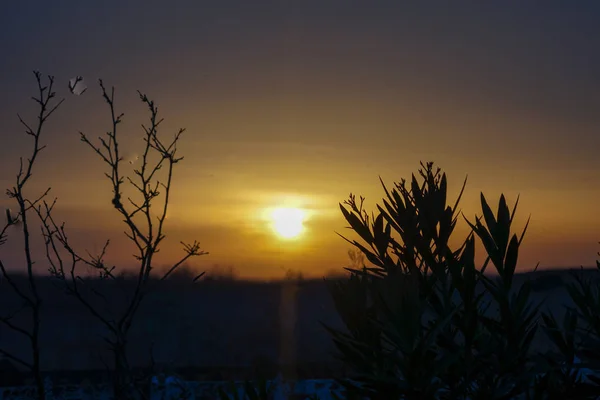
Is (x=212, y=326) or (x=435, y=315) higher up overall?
(x=435, y=315)

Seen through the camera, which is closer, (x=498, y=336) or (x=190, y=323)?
(x=498, y=336)

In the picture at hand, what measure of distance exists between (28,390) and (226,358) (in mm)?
30305

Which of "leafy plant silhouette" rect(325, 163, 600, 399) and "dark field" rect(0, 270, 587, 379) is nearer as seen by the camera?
"leafy plant silhouette" rect(325, 163, 600, 399)

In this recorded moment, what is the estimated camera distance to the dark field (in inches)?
1517

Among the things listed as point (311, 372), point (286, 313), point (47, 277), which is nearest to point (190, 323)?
point (286, 313)

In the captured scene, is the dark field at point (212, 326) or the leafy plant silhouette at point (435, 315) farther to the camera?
the dark field at point (212, 326)

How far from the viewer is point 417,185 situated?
3.30 meters

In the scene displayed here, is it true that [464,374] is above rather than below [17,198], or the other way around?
below

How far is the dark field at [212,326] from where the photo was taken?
38.5 metres

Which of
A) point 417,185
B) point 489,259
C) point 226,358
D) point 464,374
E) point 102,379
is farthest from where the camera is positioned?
point 226,358

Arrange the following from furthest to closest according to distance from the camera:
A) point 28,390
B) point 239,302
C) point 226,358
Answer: point 239,302, point 226,358, point 28,390

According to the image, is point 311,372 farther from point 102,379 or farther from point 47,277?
point 47,277

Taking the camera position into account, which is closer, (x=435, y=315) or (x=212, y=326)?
(x=435, y=315)

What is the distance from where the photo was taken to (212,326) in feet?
180
